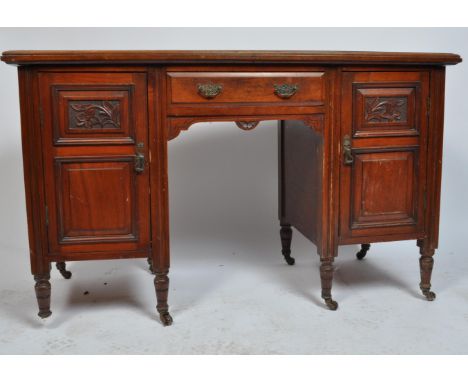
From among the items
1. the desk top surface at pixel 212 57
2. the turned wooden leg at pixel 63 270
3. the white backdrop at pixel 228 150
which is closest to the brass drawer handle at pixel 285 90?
the desk top surface at pixel 212 57

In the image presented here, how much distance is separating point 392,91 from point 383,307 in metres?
1.00

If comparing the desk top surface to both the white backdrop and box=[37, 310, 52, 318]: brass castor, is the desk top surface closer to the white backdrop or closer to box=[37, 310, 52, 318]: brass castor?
box=[37, 310, 52, 318]: brass castor

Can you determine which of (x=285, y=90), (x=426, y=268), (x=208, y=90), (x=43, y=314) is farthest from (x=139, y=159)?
(x=426, y=268)

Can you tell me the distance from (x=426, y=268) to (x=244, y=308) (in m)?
0.90

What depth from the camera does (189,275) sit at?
3.78m

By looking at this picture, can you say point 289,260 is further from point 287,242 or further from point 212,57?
point 212,57

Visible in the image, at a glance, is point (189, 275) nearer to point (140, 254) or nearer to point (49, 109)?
point (140, 254)

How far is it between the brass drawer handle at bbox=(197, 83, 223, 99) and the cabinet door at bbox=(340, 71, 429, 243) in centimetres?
57

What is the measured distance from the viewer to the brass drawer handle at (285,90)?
303 cm

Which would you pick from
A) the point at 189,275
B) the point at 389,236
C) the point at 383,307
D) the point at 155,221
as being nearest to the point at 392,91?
the point at 389,236

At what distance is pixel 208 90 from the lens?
9.70 feet

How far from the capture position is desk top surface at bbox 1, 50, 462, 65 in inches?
111

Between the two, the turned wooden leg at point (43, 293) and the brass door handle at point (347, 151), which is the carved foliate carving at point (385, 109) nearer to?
the brass door handle at point (347, 151)

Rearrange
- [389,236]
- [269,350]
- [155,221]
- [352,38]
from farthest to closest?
[352,38]
[389,236]
[155,221]
[269,350]
